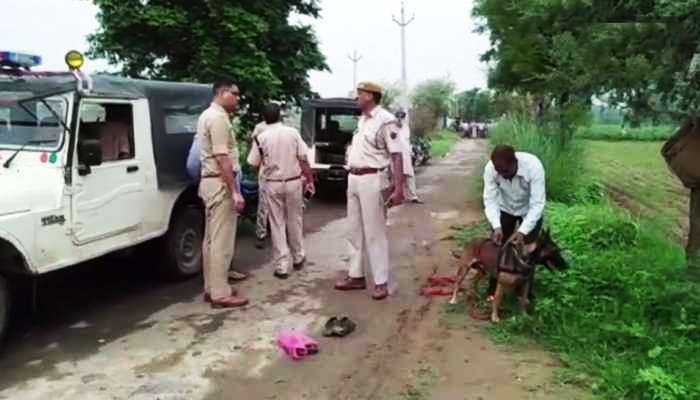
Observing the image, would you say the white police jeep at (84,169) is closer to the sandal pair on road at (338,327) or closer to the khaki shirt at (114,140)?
the khaki shirt at (114,140)

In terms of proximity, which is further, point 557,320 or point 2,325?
point 557,320

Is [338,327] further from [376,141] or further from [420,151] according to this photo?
[420,151]

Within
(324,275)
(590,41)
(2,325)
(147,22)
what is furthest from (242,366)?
(147,22)

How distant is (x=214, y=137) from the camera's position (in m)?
6.22

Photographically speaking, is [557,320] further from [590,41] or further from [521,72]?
[521,72]

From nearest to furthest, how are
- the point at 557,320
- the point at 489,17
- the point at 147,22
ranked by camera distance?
the point at 557,320, the point at 147,22, the point at 489,17

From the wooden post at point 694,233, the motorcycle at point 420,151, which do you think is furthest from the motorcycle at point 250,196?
the motorcycle at point 420,151

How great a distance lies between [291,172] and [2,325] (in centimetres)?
326

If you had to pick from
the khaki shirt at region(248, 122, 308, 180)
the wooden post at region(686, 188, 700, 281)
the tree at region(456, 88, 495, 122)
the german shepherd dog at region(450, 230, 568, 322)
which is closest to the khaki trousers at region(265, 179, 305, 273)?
the khaki shirt at region(248, 122, 308, 180)

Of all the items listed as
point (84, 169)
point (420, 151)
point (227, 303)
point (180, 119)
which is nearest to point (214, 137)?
point (84, 169)

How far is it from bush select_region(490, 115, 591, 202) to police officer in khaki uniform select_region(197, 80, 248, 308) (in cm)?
729

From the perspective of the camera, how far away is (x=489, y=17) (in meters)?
17.8

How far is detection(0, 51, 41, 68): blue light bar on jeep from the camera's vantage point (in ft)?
19.7

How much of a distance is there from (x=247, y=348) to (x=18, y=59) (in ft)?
10.1
